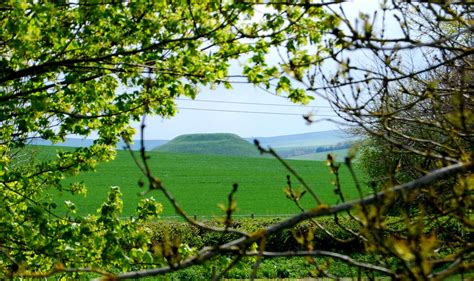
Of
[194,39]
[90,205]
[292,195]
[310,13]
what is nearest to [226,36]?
[194,39]

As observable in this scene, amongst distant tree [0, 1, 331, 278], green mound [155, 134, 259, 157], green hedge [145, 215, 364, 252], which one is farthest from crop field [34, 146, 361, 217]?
green mound [155, 134, 259, 157]

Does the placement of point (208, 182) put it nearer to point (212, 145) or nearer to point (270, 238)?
point (270, 238)

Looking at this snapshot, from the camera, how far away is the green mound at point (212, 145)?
471ft

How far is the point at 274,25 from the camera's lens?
7.35m

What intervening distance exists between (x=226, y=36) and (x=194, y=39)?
49cm

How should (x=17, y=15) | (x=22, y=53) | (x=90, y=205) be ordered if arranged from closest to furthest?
(x=17, y=15)
(x=22, y=53)
(x=90, y=205)

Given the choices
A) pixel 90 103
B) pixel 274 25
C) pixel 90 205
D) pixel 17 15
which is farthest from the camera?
pixel 90 205

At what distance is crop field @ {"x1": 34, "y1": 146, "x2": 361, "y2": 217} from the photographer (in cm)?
4409

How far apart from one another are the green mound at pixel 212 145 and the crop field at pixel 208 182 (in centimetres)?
6869

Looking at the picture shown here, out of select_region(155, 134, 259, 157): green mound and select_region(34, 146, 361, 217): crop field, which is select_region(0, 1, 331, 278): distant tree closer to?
select_region(34, 146, 361, 217): crop field

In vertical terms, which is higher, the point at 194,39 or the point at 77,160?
the point at 194,39

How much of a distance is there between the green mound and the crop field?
68686 mm

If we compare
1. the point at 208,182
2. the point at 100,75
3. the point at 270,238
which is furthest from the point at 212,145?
the point at 100,75

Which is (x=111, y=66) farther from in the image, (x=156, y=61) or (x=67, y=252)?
(x=67, y=252)
